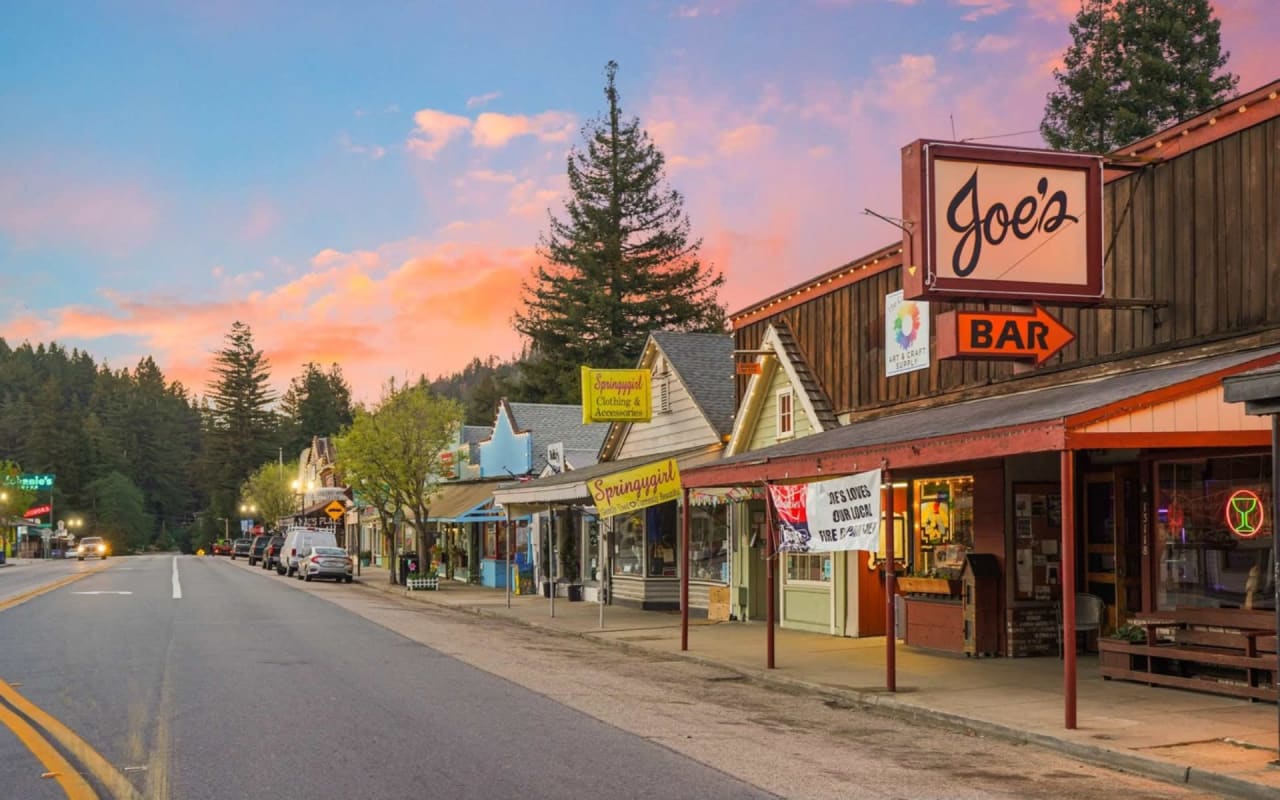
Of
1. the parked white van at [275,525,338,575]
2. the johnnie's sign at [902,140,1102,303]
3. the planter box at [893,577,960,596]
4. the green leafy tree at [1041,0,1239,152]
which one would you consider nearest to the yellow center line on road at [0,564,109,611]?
the parked white van at [275,525,338,575]

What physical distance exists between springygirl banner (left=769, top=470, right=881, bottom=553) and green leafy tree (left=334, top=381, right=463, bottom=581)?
25.6 metres

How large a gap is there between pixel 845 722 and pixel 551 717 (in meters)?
2.89

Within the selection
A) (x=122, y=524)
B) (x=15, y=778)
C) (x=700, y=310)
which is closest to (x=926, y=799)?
(x=15, y=778)

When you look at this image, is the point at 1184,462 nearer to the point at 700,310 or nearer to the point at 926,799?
the point at 926,799

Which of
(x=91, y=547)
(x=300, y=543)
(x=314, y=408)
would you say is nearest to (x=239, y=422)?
(x=314, y=408)

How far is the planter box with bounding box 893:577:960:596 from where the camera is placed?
16.9 m

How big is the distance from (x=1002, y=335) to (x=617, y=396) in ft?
47.6

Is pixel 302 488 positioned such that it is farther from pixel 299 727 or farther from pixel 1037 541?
pixel 299 727

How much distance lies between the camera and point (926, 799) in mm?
8188

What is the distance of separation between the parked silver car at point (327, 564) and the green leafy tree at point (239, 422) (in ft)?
334

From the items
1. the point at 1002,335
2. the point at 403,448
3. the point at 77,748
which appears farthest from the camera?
the point at 403,448

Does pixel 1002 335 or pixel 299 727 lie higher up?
pixel 1002 335

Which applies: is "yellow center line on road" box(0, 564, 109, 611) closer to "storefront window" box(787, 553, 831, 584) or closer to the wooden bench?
"storefront window" box(787, 553, 831, 584)

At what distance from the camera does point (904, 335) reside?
62.3 ft
